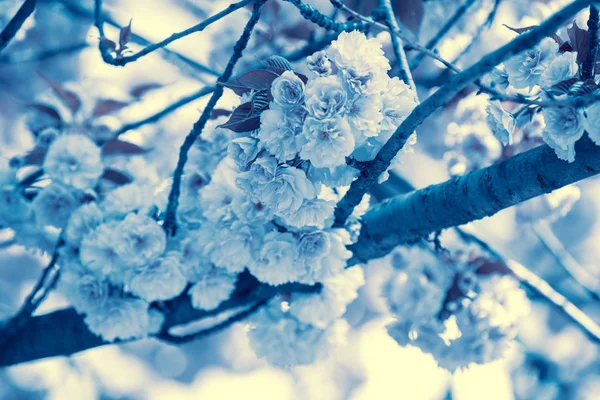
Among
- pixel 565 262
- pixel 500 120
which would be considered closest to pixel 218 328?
pixel 500 120

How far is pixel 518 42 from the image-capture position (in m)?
0.63

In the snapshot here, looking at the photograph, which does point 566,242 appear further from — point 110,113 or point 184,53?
point 110,113

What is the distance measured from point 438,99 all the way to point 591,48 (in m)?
0.28

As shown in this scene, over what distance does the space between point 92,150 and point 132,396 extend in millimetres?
4554

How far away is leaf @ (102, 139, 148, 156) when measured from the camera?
151 centimetres

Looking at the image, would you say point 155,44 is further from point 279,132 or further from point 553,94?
point 553,94

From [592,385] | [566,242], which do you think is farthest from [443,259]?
[566,242]

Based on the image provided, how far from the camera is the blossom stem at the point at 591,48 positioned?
81 cm

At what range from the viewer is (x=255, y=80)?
900mm

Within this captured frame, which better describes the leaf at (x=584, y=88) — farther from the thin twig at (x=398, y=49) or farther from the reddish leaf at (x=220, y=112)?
the reddish leaf at (x=220, y=112)

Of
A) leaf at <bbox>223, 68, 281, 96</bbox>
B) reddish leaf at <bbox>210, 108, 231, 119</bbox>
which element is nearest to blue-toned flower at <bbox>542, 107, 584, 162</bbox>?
leaf at <bbox>223, 68, 281, 96</bbox>

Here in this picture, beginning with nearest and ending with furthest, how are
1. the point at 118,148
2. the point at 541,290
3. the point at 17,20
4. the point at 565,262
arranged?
the point at 17,20
the point at 118,148
the point at 541,290
the point at 565,262

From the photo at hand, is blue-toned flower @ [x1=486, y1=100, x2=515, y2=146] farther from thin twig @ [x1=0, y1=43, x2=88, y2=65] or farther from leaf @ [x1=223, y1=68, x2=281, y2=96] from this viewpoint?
thin twig @ [x1=0, y1=43, x2=88, y2=65]

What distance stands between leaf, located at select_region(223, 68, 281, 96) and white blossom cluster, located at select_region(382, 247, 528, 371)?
2.97ft
